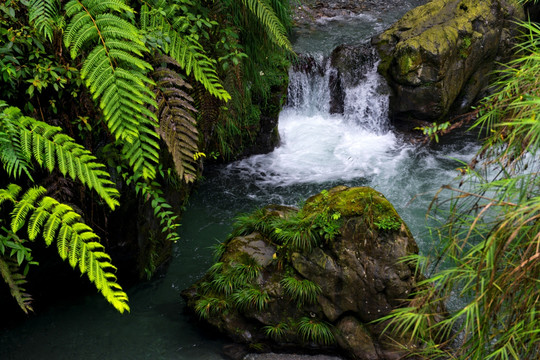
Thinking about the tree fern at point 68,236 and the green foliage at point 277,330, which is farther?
the green foliage at point 277,330

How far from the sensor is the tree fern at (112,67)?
9.29ft

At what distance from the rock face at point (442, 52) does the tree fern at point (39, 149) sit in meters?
6.87

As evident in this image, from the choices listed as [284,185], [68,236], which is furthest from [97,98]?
[284,185]

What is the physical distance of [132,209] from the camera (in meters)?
4.49

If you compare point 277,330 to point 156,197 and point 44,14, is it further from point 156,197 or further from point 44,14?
point 44,14

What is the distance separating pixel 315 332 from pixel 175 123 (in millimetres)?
2371

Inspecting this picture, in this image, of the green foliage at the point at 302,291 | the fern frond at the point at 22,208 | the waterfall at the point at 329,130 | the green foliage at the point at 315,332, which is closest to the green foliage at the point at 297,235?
the green foliage at the point at 302,291

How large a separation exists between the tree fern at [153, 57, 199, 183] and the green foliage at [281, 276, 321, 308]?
169 centimetres

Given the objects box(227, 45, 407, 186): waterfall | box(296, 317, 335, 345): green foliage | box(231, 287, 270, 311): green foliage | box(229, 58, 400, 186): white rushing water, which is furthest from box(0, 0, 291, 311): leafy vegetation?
box(227, 45, 407, 186): waterfall

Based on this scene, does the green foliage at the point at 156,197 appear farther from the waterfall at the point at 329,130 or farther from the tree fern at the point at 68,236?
the waterfall at the point at 329,130

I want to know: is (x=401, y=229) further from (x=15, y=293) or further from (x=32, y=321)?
(x=32, y=321)

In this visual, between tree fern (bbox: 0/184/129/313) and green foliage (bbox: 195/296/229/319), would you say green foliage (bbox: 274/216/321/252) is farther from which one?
tree fern (bbox: 0/184/129/313)

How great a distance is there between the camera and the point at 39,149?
274 cm

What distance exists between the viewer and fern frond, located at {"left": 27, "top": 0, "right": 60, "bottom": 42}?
9.43 ft
